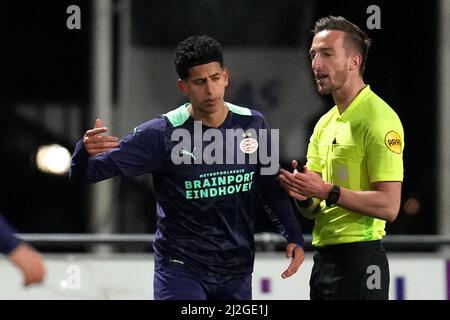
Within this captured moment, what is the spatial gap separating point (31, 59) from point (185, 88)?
3.15m

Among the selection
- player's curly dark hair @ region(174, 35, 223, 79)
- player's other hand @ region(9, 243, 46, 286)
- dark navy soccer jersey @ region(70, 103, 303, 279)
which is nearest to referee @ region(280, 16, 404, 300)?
dark navy soccer jersey @ region(70, 103, 303, 279)

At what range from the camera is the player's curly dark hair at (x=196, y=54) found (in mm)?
4383

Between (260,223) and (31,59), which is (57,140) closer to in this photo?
(31,59)

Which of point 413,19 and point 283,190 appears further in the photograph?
point 413,19

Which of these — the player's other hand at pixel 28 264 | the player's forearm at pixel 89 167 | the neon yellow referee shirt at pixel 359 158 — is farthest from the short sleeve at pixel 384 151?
the player's other hand at pixel 28 264

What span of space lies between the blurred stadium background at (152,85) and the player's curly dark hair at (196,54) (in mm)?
2826

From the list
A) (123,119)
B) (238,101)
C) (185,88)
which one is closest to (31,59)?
(123,119)

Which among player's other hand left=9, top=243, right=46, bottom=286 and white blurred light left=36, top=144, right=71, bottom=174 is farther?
white blurred light left=36, top=144, right=71, bottom=174

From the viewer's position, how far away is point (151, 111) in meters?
7.36

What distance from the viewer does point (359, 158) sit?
4383mm

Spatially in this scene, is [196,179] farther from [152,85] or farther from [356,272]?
[152,85]

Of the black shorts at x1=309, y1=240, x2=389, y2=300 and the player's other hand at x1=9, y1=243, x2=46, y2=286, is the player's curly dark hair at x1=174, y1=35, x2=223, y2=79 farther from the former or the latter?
the player's other hand at x1=9, y1=243, x2=46, y2=286

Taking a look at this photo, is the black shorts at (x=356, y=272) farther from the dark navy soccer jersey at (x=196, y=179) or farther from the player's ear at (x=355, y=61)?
the player's ear at (x=355, y=61)

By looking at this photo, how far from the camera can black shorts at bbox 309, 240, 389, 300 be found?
4406mm
